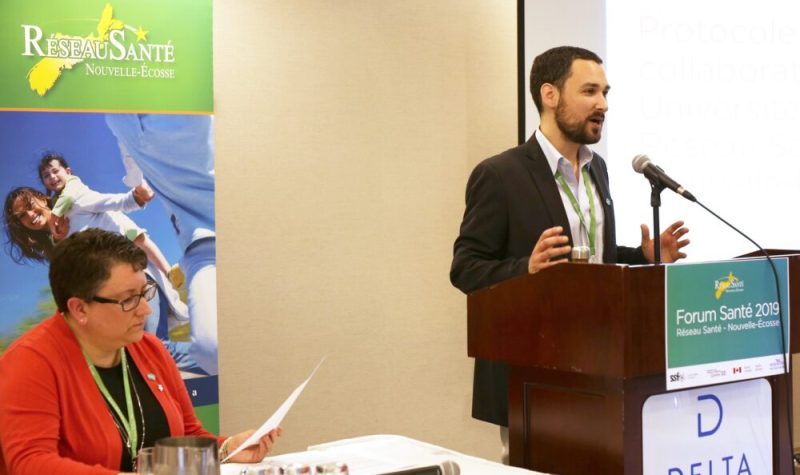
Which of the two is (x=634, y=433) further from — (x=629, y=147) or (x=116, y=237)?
(x=629, y=147)

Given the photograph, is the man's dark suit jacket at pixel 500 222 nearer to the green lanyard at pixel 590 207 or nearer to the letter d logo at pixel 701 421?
the green lanyard at pixel 590 207

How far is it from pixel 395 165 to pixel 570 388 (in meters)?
2.19

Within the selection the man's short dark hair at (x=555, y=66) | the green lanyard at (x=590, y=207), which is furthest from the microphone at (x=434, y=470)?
the man's short dark hair at (x=555, y=66)

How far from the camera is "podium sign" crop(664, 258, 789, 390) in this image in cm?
225

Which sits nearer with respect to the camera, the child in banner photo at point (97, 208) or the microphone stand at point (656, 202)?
the microphone stand at point (656, 202)

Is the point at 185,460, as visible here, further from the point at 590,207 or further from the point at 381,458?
the point at 590,207

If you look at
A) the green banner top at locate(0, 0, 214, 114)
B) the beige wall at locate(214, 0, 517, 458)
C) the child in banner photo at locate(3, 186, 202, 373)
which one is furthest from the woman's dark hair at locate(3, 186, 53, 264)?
the beige wall at locate(214, 0, 517, 458)

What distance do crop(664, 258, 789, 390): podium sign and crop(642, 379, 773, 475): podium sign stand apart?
0.21 feet

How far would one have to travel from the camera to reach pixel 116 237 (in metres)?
2.42

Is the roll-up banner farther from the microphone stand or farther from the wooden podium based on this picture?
the microphone stand

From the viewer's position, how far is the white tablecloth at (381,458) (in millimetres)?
2262

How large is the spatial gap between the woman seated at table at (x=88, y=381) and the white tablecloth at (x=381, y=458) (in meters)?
0.10

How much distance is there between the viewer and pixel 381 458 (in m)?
2.37

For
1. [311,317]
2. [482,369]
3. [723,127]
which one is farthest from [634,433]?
[723,127]
